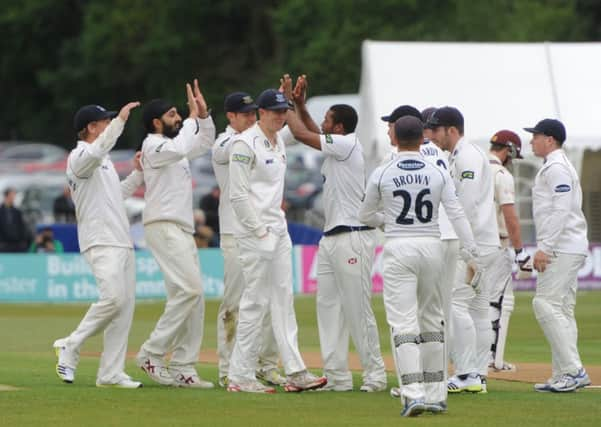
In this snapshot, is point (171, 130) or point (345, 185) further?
point (171, 130)

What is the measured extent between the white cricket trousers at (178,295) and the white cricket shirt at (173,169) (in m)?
0.10

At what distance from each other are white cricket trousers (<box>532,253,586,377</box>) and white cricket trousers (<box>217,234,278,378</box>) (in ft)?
7.31

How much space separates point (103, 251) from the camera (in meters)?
13.2

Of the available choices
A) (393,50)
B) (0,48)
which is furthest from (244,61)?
(393,50)

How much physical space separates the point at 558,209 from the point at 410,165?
2123mm

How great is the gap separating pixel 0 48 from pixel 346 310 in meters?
56.8

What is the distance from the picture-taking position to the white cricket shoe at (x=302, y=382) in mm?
12922

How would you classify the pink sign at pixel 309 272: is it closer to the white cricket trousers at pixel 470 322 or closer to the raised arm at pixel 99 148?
the white cricket trousers at pixel 470 322

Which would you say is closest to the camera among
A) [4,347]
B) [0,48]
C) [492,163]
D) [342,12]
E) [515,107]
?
[492,163]

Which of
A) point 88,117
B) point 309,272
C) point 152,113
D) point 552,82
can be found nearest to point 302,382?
point 152,113

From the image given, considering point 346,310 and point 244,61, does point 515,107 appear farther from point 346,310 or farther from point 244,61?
point 244,61

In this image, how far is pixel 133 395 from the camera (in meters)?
12.6

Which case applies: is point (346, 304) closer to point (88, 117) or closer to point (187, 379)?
point (187, 379)

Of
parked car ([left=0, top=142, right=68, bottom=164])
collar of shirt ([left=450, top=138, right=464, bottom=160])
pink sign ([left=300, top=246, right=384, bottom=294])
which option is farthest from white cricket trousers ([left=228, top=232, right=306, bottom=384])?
parked car ([left=0, top=142, right=68, bottom=164])
